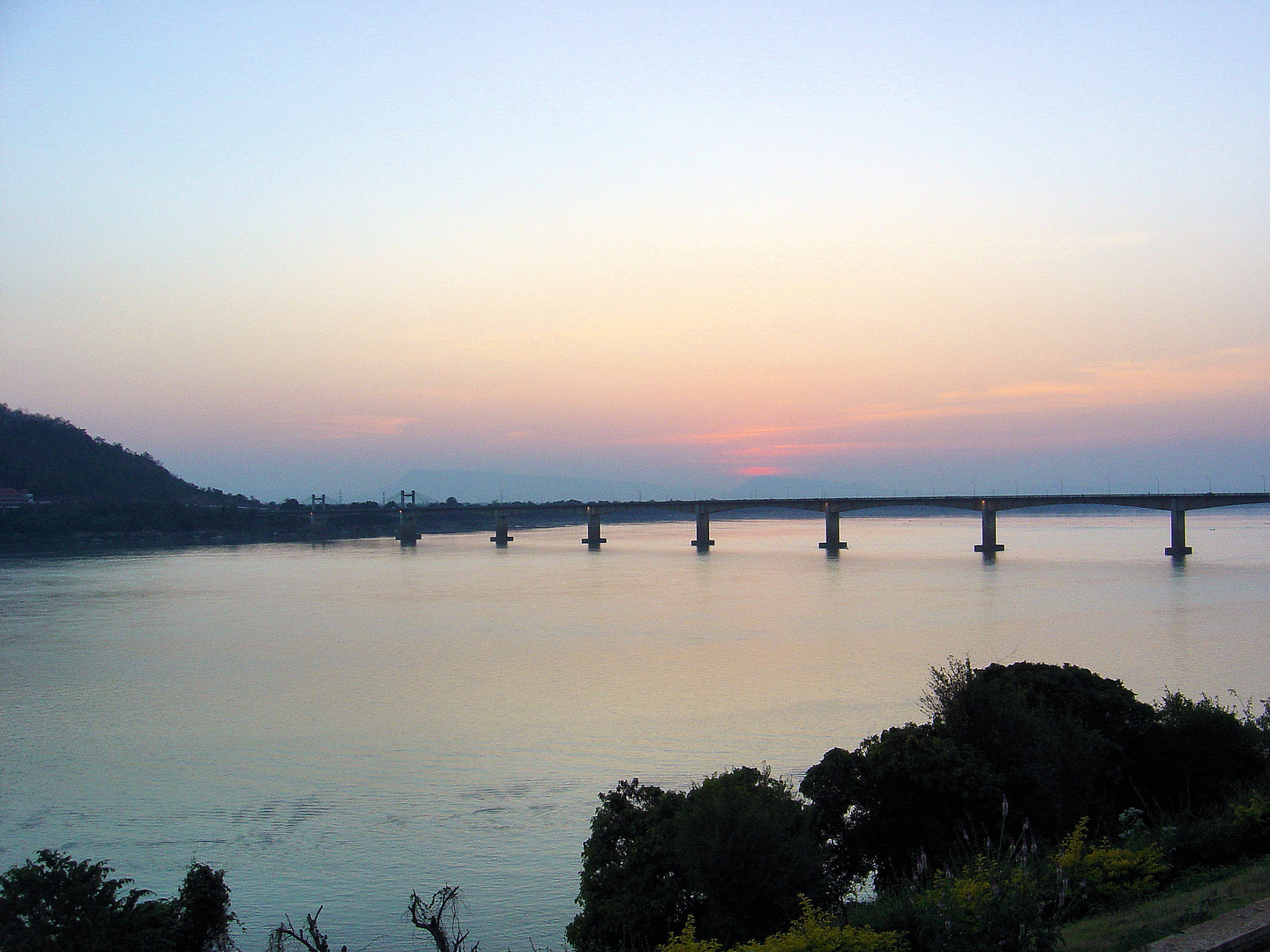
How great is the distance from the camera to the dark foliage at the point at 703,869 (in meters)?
10.4

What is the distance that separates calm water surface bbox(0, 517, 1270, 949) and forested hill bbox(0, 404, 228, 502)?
9121cm

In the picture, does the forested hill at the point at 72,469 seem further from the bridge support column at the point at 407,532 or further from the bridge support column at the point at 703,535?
the bridge support column at the point at 703,535

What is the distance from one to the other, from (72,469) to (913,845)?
17014 centimetres

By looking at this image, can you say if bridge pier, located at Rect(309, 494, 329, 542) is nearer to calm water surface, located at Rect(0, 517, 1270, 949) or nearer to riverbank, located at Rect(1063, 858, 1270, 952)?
calm water surface, located at Rect(0, 517, 1270, 949)

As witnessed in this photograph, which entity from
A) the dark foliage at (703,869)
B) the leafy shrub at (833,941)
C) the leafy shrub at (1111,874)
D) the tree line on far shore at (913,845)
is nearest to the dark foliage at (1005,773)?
the tree line on far shore at (913,845)

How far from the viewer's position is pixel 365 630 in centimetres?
4362

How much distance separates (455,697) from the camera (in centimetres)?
2817

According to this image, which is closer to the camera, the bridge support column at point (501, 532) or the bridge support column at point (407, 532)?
the bridge support column at point (501, 532)

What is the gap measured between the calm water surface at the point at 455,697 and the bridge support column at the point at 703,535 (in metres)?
41.5

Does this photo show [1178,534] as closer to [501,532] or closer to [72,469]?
[501,532]

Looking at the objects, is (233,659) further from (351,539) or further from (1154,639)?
(351,539)

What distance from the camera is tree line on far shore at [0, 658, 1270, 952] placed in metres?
8.34

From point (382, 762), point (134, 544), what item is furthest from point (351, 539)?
point (382, 762)

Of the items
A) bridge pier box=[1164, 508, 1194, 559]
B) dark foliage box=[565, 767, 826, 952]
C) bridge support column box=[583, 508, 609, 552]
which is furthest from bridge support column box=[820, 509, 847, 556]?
dark foliage box=[565, 767, 826, 952]
